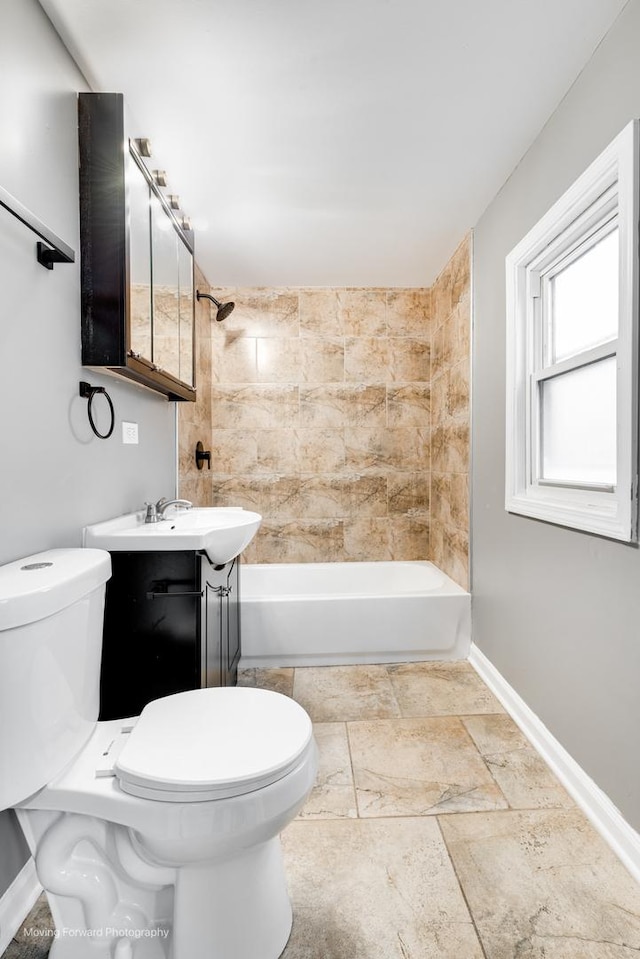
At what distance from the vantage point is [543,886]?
131 centimetres

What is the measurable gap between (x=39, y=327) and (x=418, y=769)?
191 centimetres

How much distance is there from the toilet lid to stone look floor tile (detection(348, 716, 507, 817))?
0.70 m

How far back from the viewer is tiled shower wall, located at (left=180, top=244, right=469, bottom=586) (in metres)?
3.55

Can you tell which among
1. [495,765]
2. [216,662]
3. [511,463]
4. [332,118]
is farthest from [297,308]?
[495,765]

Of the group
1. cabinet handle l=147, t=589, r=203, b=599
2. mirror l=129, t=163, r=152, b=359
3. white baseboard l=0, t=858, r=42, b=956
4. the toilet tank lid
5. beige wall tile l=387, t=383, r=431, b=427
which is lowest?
white baseboard l=0, t=858, r=42, b=956

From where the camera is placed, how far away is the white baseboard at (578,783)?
4.50ft

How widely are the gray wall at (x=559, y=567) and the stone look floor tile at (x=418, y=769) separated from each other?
0.33 m

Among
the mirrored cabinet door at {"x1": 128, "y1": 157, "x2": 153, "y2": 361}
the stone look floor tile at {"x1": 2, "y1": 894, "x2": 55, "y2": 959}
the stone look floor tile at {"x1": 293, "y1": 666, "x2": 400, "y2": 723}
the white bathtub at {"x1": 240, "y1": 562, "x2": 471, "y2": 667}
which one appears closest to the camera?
the stone look floor tile at {"x1": 2, "y1": 894, "x2": 55, "y2": 959}

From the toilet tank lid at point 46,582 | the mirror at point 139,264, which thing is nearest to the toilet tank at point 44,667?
the toilet tank lid at point 46,582

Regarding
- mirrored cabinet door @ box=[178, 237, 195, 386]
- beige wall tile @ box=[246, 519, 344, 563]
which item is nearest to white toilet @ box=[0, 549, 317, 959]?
mirrored cabinet door @ box=[178, 237, 195, 386]

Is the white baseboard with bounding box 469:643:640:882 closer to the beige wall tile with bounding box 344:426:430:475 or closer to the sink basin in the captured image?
the sink basin

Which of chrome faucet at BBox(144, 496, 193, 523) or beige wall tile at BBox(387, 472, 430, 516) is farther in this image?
beige wall tile at BBox(387, 472, 430, 516)

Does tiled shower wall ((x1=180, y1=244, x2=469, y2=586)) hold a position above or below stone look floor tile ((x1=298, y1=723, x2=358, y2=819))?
above

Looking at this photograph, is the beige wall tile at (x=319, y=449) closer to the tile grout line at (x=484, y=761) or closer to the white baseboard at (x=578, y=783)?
the white baseboard at (x=578, y=783)
